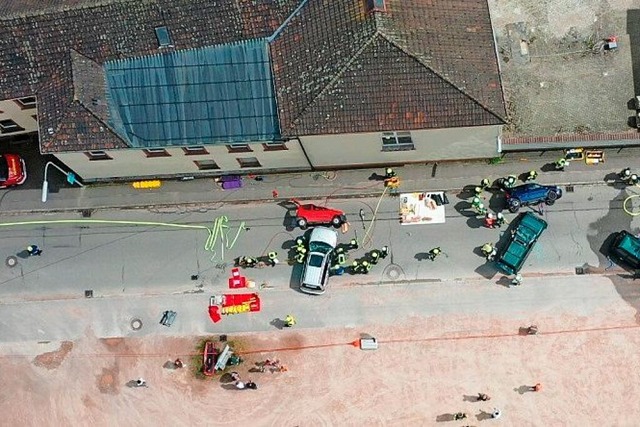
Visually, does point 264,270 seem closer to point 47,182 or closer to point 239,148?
point 239,148

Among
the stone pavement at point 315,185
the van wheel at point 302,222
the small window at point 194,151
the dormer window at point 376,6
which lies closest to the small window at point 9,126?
the stone pavement at point 315,185

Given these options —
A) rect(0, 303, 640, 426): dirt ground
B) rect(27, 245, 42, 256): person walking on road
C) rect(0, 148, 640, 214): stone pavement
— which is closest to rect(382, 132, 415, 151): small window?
rect(0, 148, 640, 214): stone pavement

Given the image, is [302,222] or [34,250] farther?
[34,250]

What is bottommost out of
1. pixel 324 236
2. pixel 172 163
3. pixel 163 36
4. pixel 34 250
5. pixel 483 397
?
pixel 483 397

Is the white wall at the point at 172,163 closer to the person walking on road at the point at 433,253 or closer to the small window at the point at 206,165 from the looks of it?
the small window at the point at 206,165

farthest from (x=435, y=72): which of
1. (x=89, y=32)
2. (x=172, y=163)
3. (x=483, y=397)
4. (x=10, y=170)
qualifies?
(x=10, y=170)

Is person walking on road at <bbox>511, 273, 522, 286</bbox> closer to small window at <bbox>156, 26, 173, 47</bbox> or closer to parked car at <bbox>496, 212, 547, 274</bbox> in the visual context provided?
parked car at <bbox>496, 212, 547, 274</bbox>

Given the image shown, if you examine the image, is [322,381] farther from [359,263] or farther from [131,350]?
[131,350]
